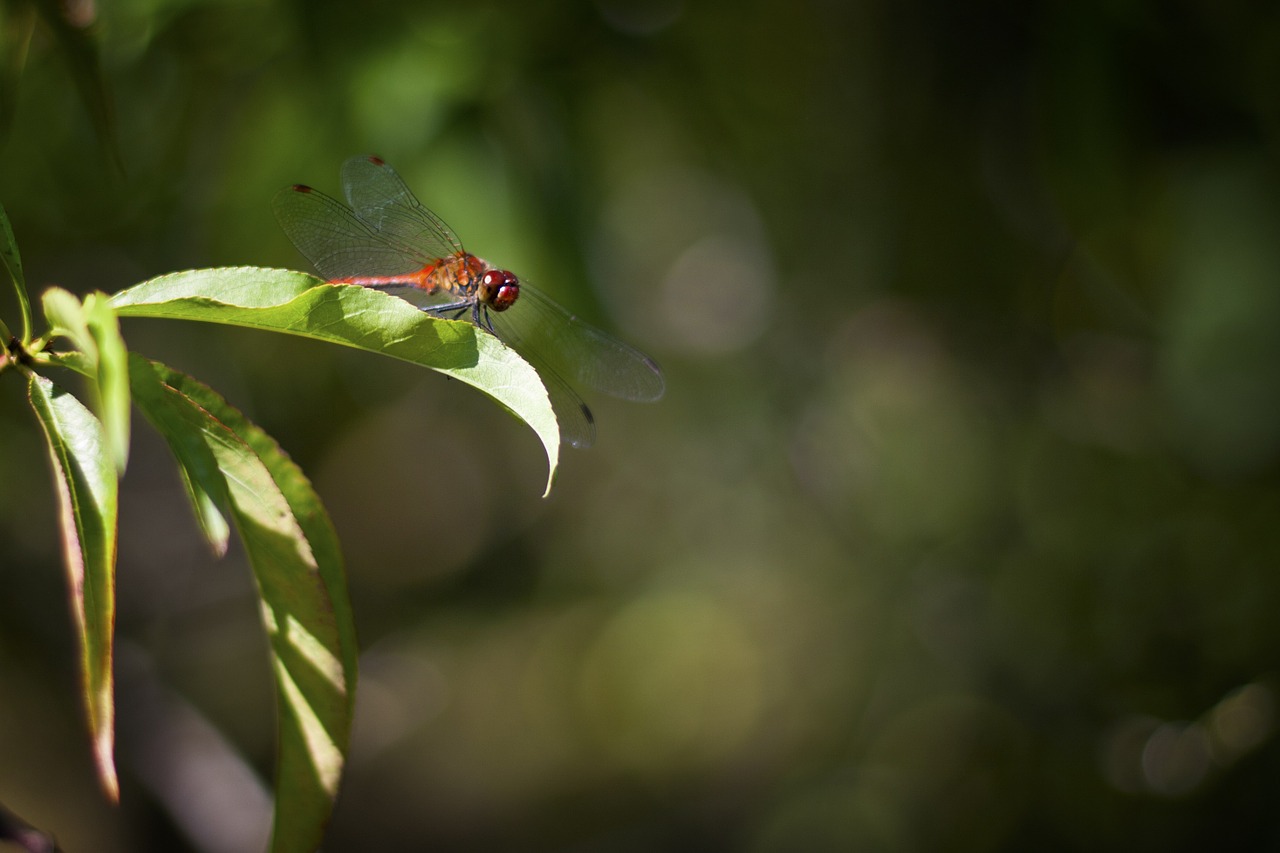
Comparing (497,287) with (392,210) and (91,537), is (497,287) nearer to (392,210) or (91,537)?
(392,210)

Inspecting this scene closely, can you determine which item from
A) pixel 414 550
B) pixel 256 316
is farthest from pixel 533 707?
pixel 256 316

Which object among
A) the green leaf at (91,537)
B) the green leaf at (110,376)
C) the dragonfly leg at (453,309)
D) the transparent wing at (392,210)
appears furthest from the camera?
the transparent wing at (392,210)

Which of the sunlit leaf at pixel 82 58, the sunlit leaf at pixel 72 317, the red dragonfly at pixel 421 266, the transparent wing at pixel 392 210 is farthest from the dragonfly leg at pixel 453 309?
the sunlit leaf at pixel 72 317

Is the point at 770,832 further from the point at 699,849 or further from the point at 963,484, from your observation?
the point at 963,484

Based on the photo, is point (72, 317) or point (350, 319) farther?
point (350, 319)

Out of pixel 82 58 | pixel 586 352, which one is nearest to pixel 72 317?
pixel 82 58

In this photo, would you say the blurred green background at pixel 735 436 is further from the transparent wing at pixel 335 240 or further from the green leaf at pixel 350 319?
the green leaf at pixel 350 319
